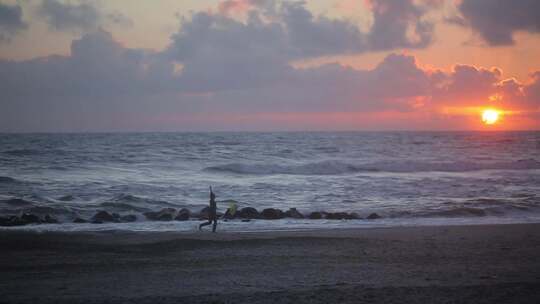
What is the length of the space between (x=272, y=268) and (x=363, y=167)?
108ft

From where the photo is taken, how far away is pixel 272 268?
8227mm

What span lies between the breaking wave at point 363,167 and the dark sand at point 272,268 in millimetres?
25066

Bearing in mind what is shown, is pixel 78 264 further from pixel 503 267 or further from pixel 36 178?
pixel 36 178

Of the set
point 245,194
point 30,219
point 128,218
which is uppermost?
point 30,219

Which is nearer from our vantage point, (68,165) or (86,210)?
(86,210)

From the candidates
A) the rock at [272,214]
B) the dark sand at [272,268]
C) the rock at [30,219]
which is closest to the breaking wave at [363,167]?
the rock at [272,214]

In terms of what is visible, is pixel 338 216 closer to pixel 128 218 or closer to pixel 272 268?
pixel 128 218

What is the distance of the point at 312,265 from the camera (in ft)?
27.6

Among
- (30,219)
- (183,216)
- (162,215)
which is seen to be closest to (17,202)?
(30,219)

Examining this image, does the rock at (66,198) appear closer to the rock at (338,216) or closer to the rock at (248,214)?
the rock at (248,214)

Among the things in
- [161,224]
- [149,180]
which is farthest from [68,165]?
[161,224]

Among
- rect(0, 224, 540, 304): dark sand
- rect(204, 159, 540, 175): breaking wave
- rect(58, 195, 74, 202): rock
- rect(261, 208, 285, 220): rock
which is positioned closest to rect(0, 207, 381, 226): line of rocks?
rect(261, 208, 285, 220): rock

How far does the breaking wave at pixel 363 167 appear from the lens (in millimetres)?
37375

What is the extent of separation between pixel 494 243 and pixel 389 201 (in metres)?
9.75
